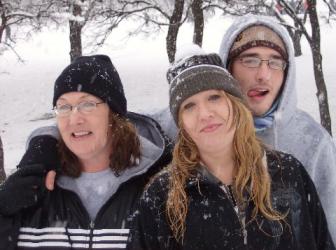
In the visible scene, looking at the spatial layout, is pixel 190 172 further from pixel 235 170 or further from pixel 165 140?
pixel 165 140

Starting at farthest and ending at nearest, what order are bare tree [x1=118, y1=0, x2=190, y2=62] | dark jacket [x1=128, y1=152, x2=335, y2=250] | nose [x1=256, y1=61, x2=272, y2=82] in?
bare tree [x1=118, y1=0, x2=190, y2=62], nose [x1=256, y1=61, x2=272, y2=82], dark jacket [x1=128, y1=152, x2=335, y2=250]

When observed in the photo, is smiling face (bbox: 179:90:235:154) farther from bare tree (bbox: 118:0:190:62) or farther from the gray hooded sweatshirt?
bare tree (bbox: 118:0:190:62)

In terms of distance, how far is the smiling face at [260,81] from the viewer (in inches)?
112

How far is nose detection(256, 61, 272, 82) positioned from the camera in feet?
9.21

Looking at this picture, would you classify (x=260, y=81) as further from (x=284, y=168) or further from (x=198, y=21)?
(x=198, y=21)

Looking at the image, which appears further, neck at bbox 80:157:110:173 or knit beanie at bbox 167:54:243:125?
neck at bbox 80:157:110:173

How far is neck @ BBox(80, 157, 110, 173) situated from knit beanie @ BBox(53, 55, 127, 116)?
327mm

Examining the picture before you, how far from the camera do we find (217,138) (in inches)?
99.0

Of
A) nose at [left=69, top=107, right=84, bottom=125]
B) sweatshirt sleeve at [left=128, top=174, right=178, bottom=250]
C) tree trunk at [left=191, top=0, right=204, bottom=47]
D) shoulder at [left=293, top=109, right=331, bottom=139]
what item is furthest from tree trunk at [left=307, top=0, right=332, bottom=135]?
sweatshirt sleeve at [left=128, top=174, right=178, bottom=250]

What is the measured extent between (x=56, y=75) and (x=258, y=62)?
72.1 feet

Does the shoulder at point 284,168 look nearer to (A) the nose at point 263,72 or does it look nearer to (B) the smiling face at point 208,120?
(B) the smiling face at point 208,120

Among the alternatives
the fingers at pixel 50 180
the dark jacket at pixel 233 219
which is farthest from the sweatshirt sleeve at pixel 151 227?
the fingers at pixel 50 180

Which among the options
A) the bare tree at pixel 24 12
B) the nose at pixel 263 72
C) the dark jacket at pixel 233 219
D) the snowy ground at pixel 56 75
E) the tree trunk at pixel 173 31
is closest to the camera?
the dark jacket at pixel 233 219

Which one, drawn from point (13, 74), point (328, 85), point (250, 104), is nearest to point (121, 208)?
point (250, 104)
